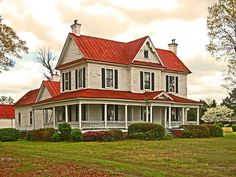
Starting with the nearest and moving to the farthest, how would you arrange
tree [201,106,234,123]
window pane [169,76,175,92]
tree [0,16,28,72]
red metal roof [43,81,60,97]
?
1. tree [0,16,28,72]
2. window pane [169,76,175,92]
3. red metal roof [43,81,60,97]
4. tree [201,106,234,123]

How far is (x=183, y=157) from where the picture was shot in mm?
20047

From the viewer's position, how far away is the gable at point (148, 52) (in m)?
41.6

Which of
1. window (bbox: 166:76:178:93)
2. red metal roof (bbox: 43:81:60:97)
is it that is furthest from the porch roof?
red metal roof (bbox: 43:81:60:97)

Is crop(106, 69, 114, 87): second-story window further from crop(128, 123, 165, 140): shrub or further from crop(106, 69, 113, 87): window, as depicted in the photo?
crop(128, 123, 165, 140): shrub

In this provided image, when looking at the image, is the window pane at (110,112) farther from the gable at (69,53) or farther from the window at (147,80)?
the gable at (69,53)

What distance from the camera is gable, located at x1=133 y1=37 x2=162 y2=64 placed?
Result: 41625 millimetres

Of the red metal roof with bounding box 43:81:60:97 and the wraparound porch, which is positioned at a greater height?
the red metal roof with bounding box 43:81:60:97

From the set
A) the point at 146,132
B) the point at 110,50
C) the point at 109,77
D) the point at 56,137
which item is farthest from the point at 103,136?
the point at 110,50

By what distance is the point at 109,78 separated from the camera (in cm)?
3959

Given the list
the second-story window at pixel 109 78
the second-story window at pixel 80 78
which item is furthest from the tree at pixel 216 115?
the second-story window at pixel 80 78

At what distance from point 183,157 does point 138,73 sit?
22.0 m

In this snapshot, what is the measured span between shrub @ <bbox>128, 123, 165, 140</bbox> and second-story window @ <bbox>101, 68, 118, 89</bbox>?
6.33 meters

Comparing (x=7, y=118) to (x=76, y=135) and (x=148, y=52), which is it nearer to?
(x=148, y=52)

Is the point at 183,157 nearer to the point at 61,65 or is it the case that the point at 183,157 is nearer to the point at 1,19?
the point at 1,19
